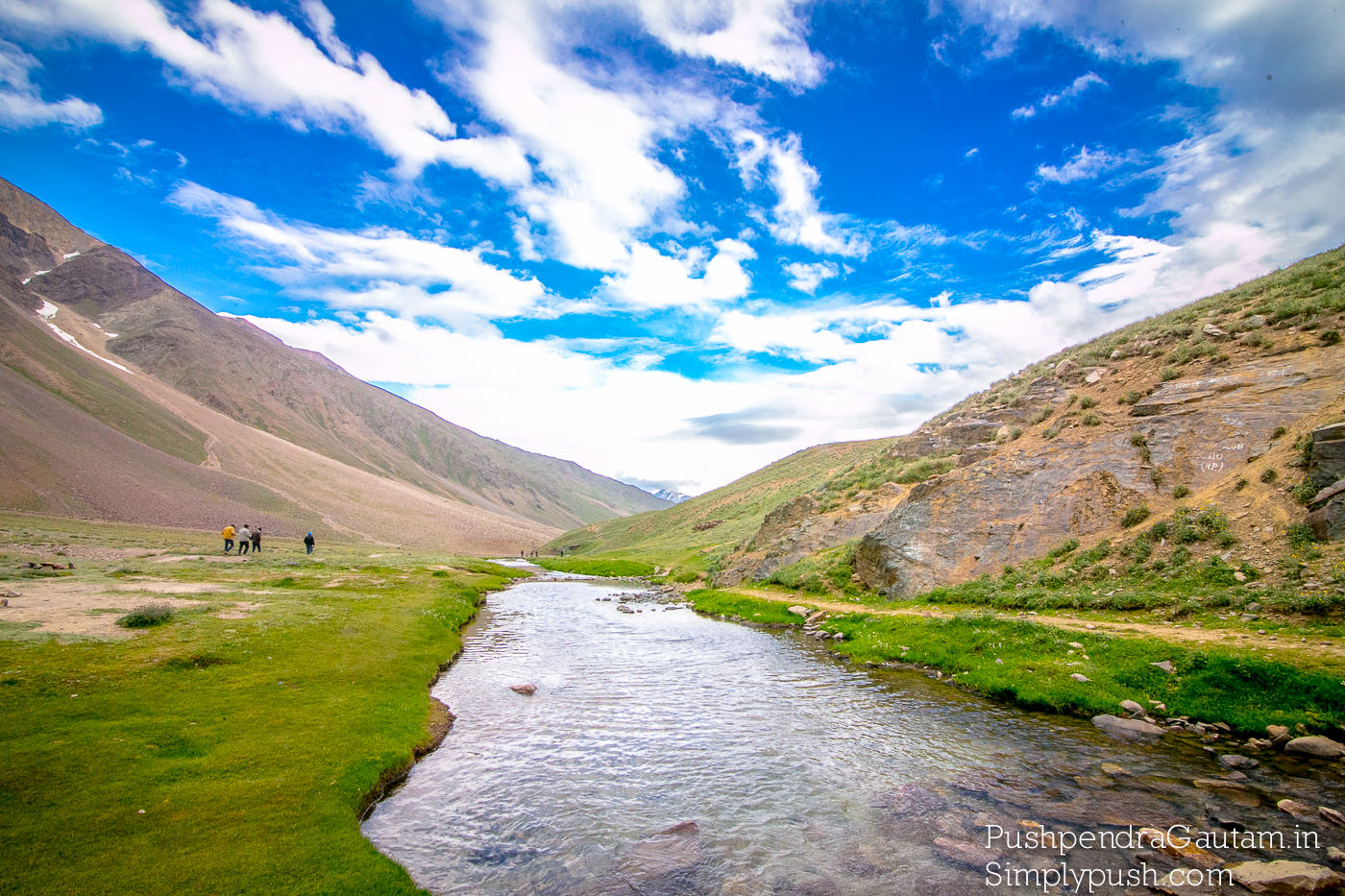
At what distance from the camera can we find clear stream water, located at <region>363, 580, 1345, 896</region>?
1029cm

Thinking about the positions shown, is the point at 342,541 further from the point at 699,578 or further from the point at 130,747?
the point at 130,747

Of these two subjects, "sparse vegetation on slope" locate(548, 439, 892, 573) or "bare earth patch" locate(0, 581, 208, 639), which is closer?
"bare earth patch" locate(0, 581, 208, 639)

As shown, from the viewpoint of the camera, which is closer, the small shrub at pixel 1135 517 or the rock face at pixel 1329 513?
the rock face at pixel 1329 513

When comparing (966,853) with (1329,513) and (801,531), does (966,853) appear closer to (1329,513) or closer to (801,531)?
(1329,513)

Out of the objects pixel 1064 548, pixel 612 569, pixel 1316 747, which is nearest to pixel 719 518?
pixel 612 569

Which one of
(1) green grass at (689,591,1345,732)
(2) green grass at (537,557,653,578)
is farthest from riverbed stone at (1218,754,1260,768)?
(2) green grass at (537,557,653,578)

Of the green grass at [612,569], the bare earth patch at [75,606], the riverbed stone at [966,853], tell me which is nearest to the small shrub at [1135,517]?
the riverbed stone at [966,853]

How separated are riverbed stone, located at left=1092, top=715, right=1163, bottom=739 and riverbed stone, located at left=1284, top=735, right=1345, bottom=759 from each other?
2493 mm

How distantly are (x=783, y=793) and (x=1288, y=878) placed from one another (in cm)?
870

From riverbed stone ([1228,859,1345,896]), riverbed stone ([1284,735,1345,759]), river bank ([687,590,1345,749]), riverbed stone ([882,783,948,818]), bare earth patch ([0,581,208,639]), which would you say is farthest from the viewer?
bare earth patch ([0,581,208,639])

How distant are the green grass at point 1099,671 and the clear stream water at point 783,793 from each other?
50.2 inches

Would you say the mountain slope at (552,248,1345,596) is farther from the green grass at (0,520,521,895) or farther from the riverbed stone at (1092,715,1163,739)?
the green grass at (0,520,521,895)

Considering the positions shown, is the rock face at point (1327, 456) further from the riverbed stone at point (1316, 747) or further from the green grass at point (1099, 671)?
the riverbed stone at point (1316, 747)

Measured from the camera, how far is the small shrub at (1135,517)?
83.5 ft
